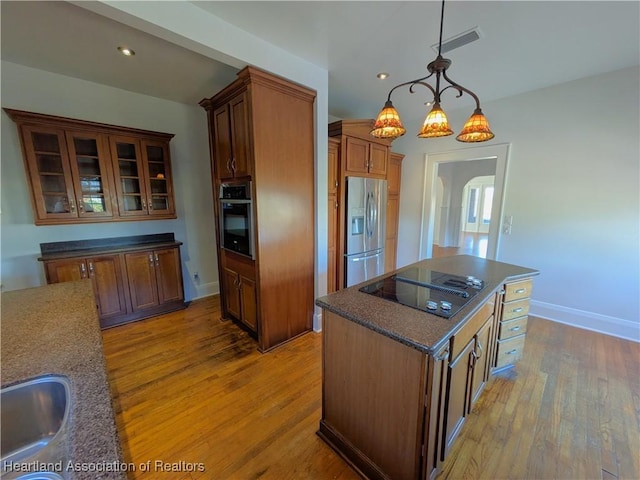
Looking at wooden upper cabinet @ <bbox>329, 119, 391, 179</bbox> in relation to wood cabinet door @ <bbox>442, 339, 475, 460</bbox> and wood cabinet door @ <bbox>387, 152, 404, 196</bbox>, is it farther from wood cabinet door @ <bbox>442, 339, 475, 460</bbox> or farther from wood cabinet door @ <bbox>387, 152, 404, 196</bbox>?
wood cabinet door @ <bbox>442, 339, 475, 460</bbox>

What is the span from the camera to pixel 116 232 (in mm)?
3180

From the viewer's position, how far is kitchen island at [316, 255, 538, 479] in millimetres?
1171

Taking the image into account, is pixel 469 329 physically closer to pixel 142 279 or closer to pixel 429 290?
pixel 429 290

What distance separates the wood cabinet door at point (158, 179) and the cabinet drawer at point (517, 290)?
12.0ft

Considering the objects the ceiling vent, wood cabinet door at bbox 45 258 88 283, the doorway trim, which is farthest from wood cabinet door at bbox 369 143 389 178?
wood cabinet door at bbox 45 258 88 283

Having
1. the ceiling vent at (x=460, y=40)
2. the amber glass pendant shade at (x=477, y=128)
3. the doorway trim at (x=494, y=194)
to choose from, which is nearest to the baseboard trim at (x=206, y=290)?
the doorway trim at (x=494, y=194)

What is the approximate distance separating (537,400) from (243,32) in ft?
11.7

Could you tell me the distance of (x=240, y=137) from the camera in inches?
94.5

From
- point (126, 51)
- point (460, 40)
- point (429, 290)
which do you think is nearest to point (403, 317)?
point (429, 290)

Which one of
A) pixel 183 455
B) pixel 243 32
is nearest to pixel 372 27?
pixel 243 32

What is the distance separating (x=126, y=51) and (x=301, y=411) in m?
3.20

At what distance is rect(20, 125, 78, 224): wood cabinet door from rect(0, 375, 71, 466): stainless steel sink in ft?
8.38

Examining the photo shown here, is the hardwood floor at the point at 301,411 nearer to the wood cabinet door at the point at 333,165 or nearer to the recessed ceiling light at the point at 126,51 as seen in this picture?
the wood cabinet door at the point at 333,165

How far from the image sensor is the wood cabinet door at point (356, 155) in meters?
3.14
